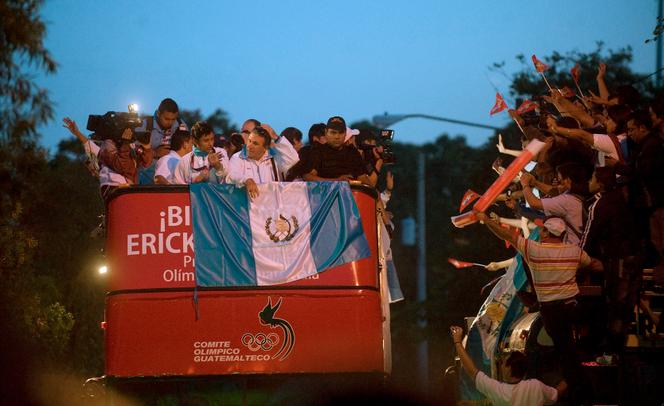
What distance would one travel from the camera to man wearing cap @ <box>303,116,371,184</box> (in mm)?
12148

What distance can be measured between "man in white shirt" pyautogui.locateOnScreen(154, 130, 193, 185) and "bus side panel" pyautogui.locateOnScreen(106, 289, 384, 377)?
1601 millimetres

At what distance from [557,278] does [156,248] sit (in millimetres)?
3600

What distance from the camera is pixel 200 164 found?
12.1 metres

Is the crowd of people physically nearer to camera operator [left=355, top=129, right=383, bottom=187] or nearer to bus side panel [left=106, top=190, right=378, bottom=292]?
bus side panel [left=106, top=190, right=378, bottom=292]

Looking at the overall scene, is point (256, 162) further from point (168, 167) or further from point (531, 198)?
point (531, 198)

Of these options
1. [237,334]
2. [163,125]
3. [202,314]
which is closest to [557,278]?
[237,334]

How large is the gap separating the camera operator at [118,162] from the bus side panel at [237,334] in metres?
1.71

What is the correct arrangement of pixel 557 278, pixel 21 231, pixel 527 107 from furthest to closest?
pixel 21 231 < pixel 527 107 < pixel 557 278

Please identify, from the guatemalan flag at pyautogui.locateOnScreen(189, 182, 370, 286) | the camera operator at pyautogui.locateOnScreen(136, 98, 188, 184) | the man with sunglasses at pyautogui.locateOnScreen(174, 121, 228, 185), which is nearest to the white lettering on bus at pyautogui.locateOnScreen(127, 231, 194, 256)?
the guatemalan flag at pyautogui.locateOnScreen(189, 182, 370, 286)

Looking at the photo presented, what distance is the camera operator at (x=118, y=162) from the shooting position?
12156 mm

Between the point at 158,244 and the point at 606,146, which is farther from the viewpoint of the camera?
the point at 606,146

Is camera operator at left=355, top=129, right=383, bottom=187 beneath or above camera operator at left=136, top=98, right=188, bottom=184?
beneath

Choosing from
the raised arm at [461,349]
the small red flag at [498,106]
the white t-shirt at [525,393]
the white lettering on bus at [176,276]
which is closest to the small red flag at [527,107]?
the small red flag at [498,106]

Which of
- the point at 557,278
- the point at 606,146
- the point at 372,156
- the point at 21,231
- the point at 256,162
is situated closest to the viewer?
the point at 557,278
